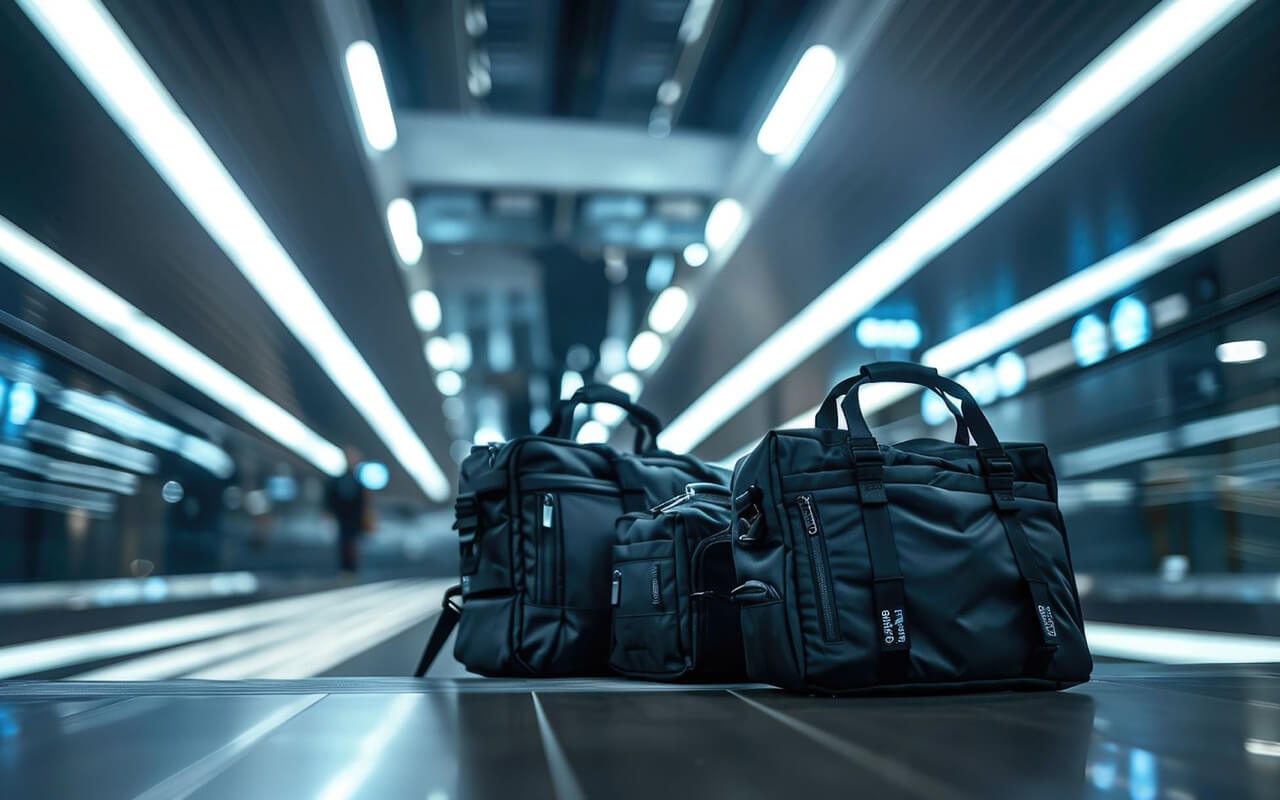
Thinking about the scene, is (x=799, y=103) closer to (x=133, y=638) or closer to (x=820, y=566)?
(x=820, y=566)

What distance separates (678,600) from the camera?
2.87m

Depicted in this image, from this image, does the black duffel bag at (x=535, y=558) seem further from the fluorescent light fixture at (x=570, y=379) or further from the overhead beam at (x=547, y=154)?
the fluorescent light fixture at (x=570, y=379)

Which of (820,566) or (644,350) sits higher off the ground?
(644,350)

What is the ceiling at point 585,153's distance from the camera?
16.8 feet

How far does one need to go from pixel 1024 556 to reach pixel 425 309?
1202 centimetres

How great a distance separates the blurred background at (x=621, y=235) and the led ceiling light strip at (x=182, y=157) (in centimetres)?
3

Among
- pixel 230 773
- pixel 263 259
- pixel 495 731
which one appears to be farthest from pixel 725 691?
pixel 263 259

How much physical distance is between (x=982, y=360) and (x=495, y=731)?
940 centimetres

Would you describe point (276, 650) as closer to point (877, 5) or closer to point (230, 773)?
point (230, 773)

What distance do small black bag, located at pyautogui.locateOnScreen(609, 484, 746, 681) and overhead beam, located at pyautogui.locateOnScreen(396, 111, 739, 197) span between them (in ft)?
20.4

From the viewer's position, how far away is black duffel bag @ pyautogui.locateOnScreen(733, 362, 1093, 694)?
2.31 meters

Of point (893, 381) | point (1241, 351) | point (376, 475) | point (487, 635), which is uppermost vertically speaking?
point (376, 475)

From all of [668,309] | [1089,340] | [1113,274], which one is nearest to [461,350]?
[668,309]

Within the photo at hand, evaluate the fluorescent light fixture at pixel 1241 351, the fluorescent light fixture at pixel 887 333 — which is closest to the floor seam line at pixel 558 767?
the fluorescent light fixture at pixel 1241 351
